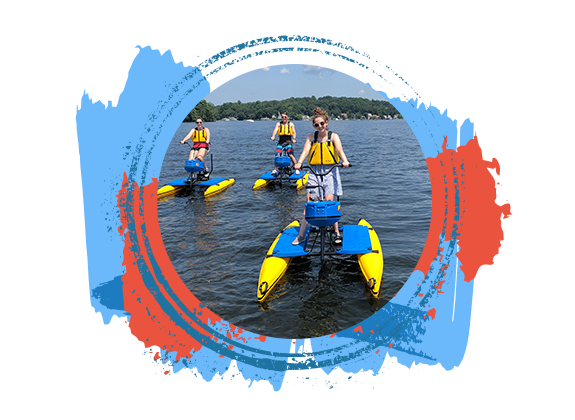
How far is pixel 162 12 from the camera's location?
3557mm

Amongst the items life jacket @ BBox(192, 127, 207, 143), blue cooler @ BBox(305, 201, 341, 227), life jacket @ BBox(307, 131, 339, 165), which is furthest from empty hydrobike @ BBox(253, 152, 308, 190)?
blue cooler @ BBox(305, 201, 341, 227)

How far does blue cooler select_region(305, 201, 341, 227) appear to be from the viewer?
7027 mm

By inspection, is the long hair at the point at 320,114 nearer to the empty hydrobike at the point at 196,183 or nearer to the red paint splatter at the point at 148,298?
the red paint splatter at the point at 148,298

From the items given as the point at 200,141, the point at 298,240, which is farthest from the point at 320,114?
the point at 200,141

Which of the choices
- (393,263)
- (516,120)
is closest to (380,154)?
(393,263)

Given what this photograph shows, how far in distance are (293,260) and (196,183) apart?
8.65 metres

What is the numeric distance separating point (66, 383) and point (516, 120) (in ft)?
14.9

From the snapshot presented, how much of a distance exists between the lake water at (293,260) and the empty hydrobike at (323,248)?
24 centimetres

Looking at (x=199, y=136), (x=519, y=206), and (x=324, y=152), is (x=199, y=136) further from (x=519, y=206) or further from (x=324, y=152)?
(x=519, y=206)

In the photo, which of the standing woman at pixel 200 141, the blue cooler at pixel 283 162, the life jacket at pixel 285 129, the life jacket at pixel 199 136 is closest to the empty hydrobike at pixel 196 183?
the standing woman at pixel 200 141

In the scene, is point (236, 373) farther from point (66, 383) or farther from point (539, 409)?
point (539, 409)

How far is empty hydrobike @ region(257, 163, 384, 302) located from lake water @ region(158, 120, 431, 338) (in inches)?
9.5

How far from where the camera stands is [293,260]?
8.67 meters

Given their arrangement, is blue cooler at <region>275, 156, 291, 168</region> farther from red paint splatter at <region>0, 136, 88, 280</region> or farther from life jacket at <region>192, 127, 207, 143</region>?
red paint splatter at <region>0, 136, 88, 280</region>
